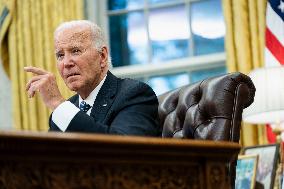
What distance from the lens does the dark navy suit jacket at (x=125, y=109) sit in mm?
2037

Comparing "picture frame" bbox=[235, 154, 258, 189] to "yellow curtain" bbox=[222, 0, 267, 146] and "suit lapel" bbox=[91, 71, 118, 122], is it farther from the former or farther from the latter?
"yellow curtain" bbox=[222, 0, 267, 146]

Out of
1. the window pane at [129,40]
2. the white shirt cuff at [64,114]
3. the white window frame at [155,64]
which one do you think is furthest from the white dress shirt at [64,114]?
the window pane at [129,40]

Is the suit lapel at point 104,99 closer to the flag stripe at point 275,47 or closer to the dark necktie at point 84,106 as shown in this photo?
the dark necktie at point 84,106

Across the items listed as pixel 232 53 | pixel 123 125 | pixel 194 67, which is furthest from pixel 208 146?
pixel 194 67

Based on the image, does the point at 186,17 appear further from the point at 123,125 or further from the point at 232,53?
the point at 123,125

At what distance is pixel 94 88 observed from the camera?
2463mm

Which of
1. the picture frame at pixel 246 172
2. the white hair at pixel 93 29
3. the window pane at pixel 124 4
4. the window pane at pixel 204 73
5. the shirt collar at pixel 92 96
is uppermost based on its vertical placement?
the window pane at pixel 124 4

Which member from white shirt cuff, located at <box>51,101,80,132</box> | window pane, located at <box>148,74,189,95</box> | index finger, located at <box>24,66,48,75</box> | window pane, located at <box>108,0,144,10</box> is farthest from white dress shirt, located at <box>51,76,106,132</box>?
window pane, located at <box>108,0,144,10</box>

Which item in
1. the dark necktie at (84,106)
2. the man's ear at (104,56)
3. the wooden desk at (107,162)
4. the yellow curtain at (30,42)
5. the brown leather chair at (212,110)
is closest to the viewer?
the wooden desk at (107,162)

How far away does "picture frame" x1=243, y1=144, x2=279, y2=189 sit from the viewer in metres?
2.92

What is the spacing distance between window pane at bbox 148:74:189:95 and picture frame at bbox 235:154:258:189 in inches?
84.9

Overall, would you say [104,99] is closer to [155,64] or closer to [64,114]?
[64,114]

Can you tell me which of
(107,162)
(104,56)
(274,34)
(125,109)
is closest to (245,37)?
(274,34)

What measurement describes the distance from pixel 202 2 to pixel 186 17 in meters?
0.19
